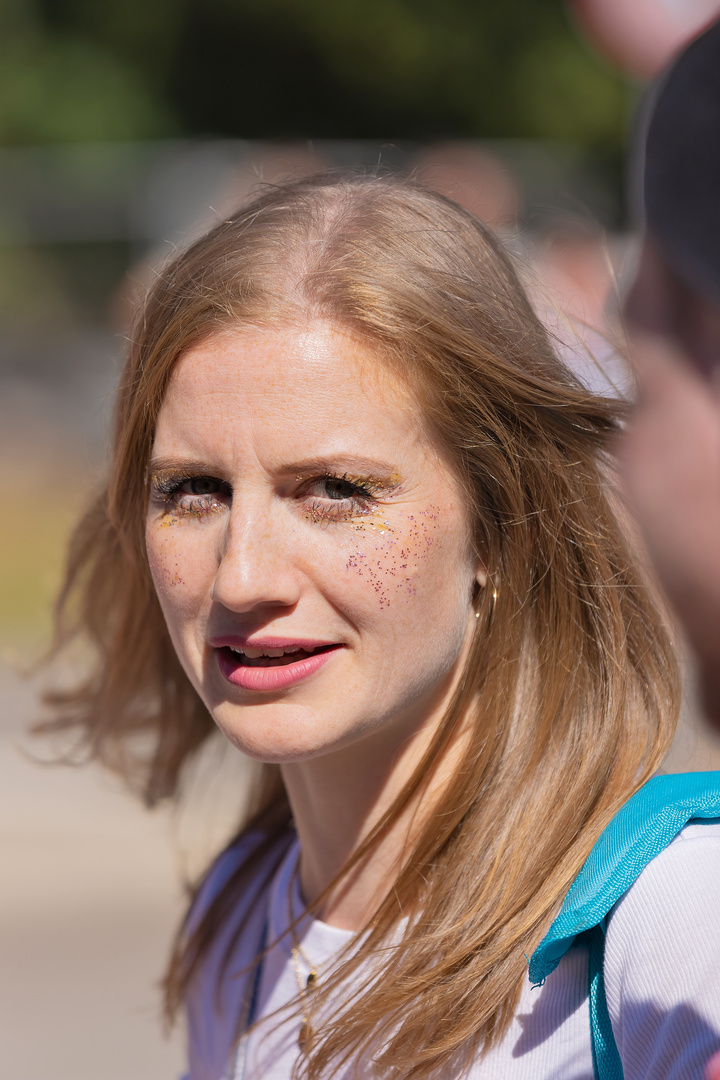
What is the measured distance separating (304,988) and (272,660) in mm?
584

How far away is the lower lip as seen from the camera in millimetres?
1593

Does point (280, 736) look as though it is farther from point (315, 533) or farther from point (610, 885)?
point (610, 885)

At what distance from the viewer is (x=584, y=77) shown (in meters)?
18.5

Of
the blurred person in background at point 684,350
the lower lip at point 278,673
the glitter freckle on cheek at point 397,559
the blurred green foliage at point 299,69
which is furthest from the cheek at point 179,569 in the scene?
the blurred green foliage at point 299,69

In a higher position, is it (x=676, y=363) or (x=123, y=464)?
(x=123, y=464)

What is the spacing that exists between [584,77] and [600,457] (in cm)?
1870

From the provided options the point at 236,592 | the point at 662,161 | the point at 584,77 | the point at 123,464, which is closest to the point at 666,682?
the point at 236,592

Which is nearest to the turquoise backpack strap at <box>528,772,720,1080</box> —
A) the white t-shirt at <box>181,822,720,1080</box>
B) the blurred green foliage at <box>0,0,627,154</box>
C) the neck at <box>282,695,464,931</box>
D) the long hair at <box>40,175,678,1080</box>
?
the white t-shirt at <box>181,822,720,1080</box>

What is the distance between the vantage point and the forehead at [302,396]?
1562 millimetres

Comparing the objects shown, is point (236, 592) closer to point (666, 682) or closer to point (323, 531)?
point (323, 531)

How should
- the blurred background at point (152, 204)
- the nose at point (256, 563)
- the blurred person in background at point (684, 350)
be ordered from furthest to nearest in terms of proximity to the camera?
the blurred background at point (152, 204), the nose at point (256, 563), the blurred person in background at point (684, 350)

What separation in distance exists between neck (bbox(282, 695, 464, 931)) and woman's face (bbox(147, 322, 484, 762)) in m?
0.13

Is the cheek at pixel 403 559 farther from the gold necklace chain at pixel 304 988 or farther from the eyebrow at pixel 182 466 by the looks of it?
the gold necklace chain at pixel 304 988

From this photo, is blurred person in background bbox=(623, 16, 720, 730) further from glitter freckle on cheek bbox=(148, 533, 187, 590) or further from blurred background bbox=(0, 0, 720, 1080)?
glitter freckle on cheek bbox=(148, 533, 187, 590)
